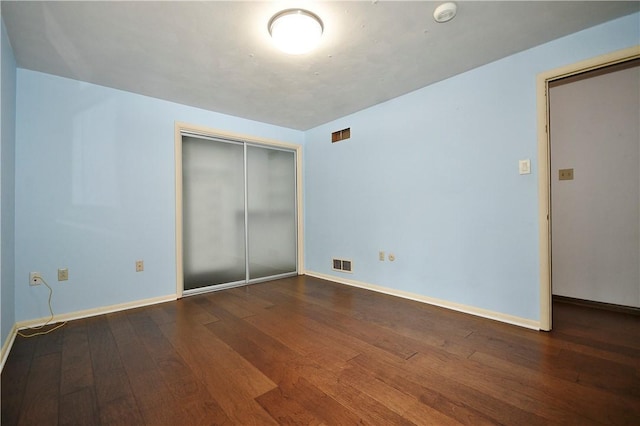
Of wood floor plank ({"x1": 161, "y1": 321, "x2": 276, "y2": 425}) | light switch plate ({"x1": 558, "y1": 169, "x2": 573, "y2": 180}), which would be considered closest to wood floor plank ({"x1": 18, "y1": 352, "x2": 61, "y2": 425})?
wood floor plank ({"x1": 161, "y1": 321, "x2": 276, "y2": 425})

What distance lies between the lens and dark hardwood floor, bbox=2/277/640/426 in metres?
1.27

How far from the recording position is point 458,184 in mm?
2605

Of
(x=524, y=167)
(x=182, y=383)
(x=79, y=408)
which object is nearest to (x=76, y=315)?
(x=79, y=408)

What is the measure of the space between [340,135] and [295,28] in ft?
6.83

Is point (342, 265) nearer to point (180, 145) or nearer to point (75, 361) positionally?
point (180, 145)

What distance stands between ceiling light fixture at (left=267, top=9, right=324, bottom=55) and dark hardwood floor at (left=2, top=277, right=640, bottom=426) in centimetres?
217

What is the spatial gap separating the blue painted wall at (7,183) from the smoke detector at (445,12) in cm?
286

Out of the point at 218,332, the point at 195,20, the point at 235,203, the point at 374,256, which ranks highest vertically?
the point at 195,20

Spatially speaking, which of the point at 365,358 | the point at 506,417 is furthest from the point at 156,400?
the point at 506,417

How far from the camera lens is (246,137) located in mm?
3666

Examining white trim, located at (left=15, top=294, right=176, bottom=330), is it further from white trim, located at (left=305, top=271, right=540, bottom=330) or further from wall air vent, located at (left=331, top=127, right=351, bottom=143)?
wall air vent, located at (left=331, top=127, right=351, bottom=143)

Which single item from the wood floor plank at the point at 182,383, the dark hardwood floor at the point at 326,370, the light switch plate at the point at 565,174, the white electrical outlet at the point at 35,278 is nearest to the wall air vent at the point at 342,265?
the dark hardwood floor at the point at 326,370

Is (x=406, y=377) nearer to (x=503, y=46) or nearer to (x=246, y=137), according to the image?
(x=503, y=46)

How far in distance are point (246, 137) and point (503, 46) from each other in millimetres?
2945
